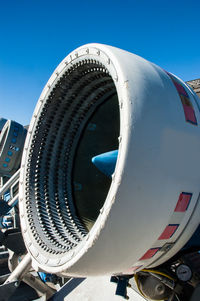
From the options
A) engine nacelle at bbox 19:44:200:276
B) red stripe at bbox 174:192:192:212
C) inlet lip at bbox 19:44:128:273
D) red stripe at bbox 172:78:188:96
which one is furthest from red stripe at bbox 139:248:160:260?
red stripe at bbox 172:78:188:96

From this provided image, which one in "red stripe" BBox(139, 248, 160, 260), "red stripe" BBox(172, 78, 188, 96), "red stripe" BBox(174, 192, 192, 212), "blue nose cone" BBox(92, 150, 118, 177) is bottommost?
"red stripe" BBox(139, 248, 160, 260)

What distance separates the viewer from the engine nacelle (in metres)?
1.45

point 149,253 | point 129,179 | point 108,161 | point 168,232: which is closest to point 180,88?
point 108,161

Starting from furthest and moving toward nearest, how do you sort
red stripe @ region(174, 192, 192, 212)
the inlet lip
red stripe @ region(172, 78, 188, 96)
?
red stripe @ region(172, 78, 188, 96)
red stripe @ region(174, 192, 192, 212)
the inlet lip

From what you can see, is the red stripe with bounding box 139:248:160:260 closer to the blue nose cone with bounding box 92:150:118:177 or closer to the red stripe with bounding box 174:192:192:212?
the red stripe with bounding box 174:192:192:212

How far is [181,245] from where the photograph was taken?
6.40ft

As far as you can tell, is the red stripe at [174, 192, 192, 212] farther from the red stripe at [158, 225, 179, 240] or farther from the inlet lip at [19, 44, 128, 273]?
the inlet lip at [19, 44, 128, 273]

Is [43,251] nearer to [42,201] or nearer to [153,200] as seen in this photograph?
[42,201]

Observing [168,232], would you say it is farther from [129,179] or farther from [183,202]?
[129,179]

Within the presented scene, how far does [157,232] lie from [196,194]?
380 mm

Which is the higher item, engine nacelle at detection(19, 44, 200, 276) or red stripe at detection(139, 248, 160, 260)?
engine nacelle at detection(19, 44, 200, 276)

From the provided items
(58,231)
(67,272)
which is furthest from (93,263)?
(58,231)

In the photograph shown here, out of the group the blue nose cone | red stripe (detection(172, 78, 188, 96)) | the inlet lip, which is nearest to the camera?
the inlet lip

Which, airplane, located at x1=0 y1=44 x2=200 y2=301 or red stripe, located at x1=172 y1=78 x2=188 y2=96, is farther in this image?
red stripe, located at x1=172 y1=78 x2=188 y2=96
